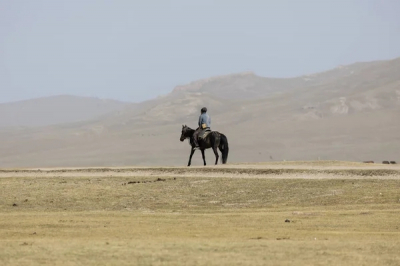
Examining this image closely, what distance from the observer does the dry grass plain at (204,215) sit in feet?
58.6

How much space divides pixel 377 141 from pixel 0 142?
3136 inches

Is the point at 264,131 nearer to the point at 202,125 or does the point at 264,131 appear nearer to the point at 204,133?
the point at 204,133

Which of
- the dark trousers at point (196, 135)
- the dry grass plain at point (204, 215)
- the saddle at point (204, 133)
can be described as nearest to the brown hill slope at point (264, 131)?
the dark trousers at point (196, 135)

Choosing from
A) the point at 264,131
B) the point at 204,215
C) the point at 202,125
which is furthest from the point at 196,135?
the point at 264,131

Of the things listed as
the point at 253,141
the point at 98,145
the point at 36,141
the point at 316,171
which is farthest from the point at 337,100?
the point at 316,171

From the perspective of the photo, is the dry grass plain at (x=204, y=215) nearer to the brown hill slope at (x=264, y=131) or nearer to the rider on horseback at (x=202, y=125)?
the rider on horseback at (x=202, y=125)

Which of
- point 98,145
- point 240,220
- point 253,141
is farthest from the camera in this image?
point 98,145

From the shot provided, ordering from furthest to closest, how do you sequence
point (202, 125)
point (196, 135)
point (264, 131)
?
point (264, 131), point (196, 135), point (202, 125)

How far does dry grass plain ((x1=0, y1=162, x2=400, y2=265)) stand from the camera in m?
17.9

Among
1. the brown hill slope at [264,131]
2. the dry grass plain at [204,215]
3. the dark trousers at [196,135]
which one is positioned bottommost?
the dry grass plain at [204,215]

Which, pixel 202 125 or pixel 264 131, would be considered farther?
pixel 264 131

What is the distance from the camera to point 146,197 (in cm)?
3478

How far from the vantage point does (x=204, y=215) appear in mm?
28469

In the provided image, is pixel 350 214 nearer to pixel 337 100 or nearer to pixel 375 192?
pixel 375 192
